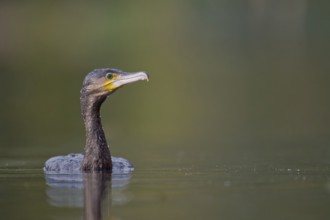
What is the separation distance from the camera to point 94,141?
18.2m

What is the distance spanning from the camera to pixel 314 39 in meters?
47.5

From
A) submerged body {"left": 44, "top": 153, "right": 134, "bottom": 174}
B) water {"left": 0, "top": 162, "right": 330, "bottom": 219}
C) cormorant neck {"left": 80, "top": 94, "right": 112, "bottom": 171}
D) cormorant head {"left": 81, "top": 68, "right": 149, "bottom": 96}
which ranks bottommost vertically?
water {"left": 0, "top": 162, "right": 330, "bottom": 219}

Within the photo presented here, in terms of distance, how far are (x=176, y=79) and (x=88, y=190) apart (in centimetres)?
2127

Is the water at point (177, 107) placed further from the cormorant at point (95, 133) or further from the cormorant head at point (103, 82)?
the cormorant head at point (103, 82)

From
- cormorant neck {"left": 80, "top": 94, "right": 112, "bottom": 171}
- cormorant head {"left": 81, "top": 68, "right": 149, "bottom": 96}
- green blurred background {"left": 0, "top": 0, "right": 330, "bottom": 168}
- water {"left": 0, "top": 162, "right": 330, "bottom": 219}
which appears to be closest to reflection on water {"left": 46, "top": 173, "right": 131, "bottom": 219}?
water {"left": 0, "top": 162, "right": 330, "bottom": 219}

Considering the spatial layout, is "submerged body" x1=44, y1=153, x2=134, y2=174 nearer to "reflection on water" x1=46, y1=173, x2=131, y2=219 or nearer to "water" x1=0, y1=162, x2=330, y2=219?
"water" x1=0, y1=162, x2=330, y2=219

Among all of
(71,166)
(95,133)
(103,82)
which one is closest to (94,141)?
(95,133)

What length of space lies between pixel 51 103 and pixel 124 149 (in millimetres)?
9099

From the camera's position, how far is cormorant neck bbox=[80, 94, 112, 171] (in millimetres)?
17969

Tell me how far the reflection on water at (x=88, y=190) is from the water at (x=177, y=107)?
2cm

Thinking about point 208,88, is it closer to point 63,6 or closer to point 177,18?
point 177,18

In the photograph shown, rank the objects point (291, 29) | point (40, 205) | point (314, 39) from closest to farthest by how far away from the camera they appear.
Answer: point (40, 205) < point (314, 39) < point (291, 29)

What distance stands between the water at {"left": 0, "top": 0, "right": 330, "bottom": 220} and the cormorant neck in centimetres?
55

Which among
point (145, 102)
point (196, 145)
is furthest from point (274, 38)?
point (196, 145)
